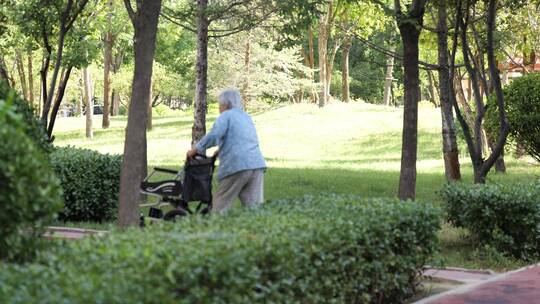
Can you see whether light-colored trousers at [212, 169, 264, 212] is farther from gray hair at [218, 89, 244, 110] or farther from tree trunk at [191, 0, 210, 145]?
tree trunk at [191, 0, 210, 145]

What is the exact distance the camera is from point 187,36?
6259 cm

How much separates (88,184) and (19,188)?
345 inches

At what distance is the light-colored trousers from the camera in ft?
29.2

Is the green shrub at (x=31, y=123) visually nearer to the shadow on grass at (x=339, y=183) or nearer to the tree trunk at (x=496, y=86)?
the tree trunk at (x=496, y=86)

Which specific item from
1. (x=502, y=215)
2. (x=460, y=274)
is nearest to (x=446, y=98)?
(x=502, y=215)

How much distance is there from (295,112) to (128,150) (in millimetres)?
37683

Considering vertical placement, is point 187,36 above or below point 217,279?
above

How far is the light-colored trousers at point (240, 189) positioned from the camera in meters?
8.91

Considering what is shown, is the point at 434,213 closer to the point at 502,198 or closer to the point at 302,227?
the point at 302,227

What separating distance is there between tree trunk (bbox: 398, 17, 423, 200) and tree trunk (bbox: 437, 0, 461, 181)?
2.90 m

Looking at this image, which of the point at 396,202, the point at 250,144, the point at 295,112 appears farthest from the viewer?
the point at 295,112

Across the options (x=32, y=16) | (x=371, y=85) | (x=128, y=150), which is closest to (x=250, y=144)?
(x=128, y=150)

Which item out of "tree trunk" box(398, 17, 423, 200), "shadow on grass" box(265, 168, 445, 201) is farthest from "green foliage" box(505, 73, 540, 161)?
"tree trunk" box(398, 17, 423, 200)

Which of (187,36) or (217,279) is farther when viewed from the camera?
(187,36)
